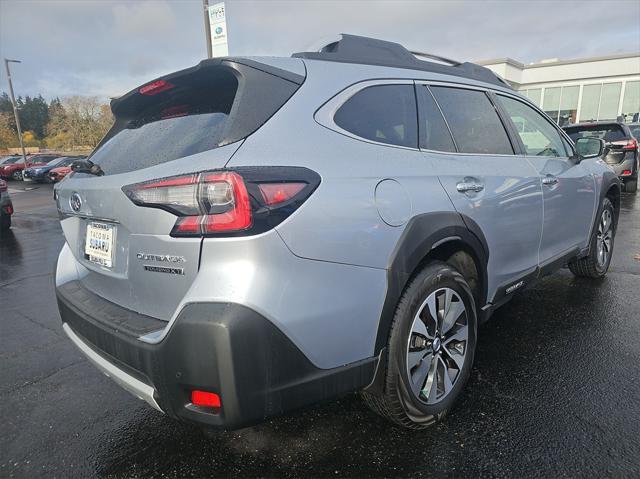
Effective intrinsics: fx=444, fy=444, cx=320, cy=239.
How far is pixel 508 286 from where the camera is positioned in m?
2.89

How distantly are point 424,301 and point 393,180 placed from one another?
1.97 ft

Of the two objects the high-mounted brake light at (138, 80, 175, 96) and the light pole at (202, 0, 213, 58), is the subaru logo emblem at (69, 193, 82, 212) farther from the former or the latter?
the light pole at (202, 0, 213, 58)

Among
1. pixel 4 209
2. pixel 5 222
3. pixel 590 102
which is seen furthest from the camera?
pixel 590 102

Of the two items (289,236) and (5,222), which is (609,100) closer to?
(5,222)

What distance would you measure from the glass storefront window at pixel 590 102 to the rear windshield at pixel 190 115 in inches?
1246

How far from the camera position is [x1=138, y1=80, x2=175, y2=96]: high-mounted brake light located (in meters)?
2.16

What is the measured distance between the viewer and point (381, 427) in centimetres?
228

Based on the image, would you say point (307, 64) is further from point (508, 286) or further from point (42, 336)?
point (42, 336)

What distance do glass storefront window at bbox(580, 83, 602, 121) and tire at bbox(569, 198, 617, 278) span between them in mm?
27875

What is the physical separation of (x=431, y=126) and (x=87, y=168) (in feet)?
6.00

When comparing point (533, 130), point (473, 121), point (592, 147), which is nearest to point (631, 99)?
point (592, 147)

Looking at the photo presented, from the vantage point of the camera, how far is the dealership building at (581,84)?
86.3ft

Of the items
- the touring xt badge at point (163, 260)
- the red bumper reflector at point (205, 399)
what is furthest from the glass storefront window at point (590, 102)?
the red bumper reflector at point (205, 399)

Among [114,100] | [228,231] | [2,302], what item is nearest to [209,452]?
[228,231]
